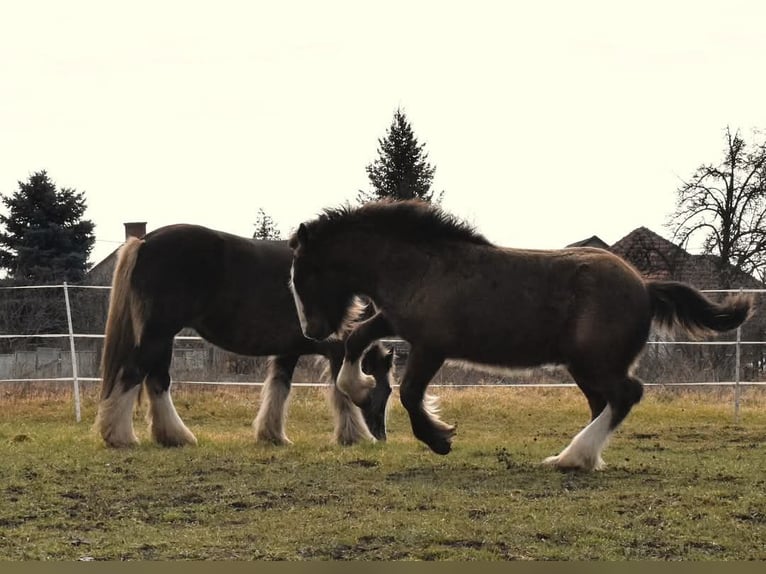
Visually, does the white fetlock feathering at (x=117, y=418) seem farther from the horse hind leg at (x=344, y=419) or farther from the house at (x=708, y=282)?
the house at (x=708, y=282)

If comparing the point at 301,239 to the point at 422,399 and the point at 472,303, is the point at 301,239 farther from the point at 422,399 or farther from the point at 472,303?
the point at 422,399

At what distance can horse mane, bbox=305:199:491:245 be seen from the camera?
7504 mm

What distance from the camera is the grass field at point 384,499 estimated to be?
4.70 m

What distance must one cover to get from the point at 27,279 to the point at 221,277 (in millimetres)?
26631

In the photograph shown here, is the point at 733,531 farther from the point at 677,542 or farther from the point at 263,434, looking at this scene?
the point at 263,434

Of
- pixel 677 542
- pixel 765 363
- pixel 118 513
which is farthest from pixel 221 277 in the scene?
pixel 765 363

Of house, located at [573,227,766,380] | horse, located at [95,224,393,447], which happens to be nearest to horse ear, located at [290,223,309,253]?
horse, located at [95,224,393,447]

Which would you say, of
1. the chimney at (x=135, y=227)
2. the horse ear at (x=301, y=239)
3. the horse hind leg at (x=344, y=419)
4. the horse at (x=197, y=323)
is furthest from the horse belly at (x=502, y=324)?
the chimney at (x=135, y=227)

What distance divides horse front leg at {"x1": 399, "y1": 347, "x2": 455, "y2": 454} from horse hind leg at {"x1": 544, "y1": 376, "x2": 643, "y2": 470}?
3.03 ft

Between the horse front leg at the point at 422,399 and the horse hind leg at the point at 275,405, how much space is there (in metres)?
2.49

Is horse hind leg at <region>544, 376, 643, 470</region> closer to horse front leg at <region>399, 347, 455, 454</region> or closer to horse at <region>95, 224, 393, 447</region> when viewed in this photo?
horse front leg at <region>399, 347, 455, 454</region>

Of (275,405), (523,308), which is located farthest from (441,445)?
(275,405)

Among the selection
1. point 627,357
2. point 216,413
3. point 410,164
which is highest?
point 410,164

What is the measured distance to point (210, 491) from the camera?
21.2 feet
